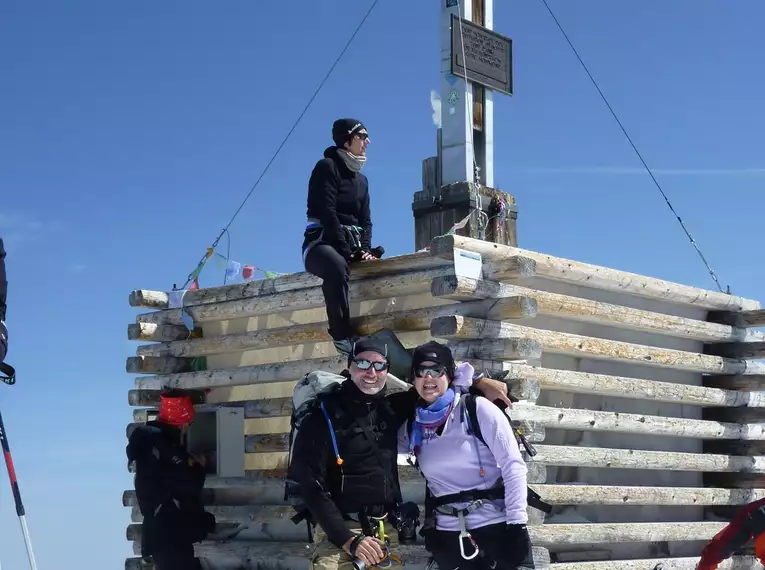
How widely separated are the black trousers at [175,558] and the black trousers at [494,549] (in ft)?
11.6

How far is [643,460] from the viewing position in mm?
10062

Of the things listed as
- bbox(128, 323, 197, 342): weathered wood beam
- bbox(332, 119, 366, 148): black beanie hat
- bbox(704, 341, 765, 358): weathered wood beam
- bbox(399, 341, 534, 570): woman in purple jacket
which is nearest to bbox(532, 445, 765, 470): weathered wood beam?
bbox(704, 341, 765, 358): weathered wood beam

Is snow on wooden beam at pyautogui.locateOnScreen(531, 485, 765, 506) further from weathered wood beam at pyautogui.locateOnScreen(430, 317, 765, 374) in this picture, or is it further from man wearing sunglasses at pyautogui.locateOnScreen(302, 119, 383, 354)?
man wearing sunglasses at pyautogui.locateOnScreen(302, 119, 383, 354)

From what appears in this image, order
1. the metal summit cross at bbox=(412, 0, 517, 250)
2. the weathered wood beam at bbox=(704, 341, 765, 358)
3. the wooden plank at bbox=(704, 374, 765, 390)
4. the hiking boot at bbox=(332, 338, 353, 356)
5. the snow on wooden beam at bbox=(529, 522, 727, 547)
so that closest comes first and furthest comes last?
the snow on wooden beam at bbox=(529, 522, 727, 547), the hiking boot at bbox=(332, 338, 353, 356), the wooden plank at bbox=(704, 374, 765, 390), the weathered wood beam at bbox=(704, 341, 765, 358), the metal summit cross at bbox=(412, 0, 517, 250)

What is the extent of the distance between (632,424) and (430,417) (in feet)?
12.9

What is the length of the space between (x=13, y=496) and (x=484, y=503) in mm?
3979

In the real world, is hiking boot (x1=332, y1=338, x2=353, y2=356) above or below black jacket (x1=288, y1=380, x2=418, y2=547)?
above

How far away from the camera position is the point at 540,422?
28.6ft

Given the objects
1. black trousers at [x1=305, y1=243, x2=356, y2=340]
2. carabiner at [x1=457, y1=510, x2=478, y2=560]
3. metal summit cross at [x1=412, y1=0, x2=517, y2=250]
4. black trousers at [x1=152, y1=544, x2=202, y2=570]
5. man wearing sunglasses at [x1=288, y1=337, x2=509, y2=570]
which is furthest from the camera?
metal summit cross at [x1=412, y1=0, x2=517, y2=250]

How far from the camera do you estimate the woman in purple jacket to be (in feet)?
21.4

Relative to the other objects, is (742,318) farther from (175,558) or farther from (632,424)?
(175,558)

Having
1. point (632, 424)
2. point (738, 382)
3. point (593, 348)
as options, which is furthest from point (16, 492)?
point (738, 382)

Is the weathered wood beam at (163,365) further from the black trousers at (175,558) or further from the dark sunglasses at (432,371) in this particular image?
the dark sunglasses at (432,371)

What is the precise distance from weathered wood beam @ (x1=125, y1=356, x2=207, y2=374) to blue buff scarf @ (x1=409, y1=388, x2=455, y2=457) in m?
4.91
